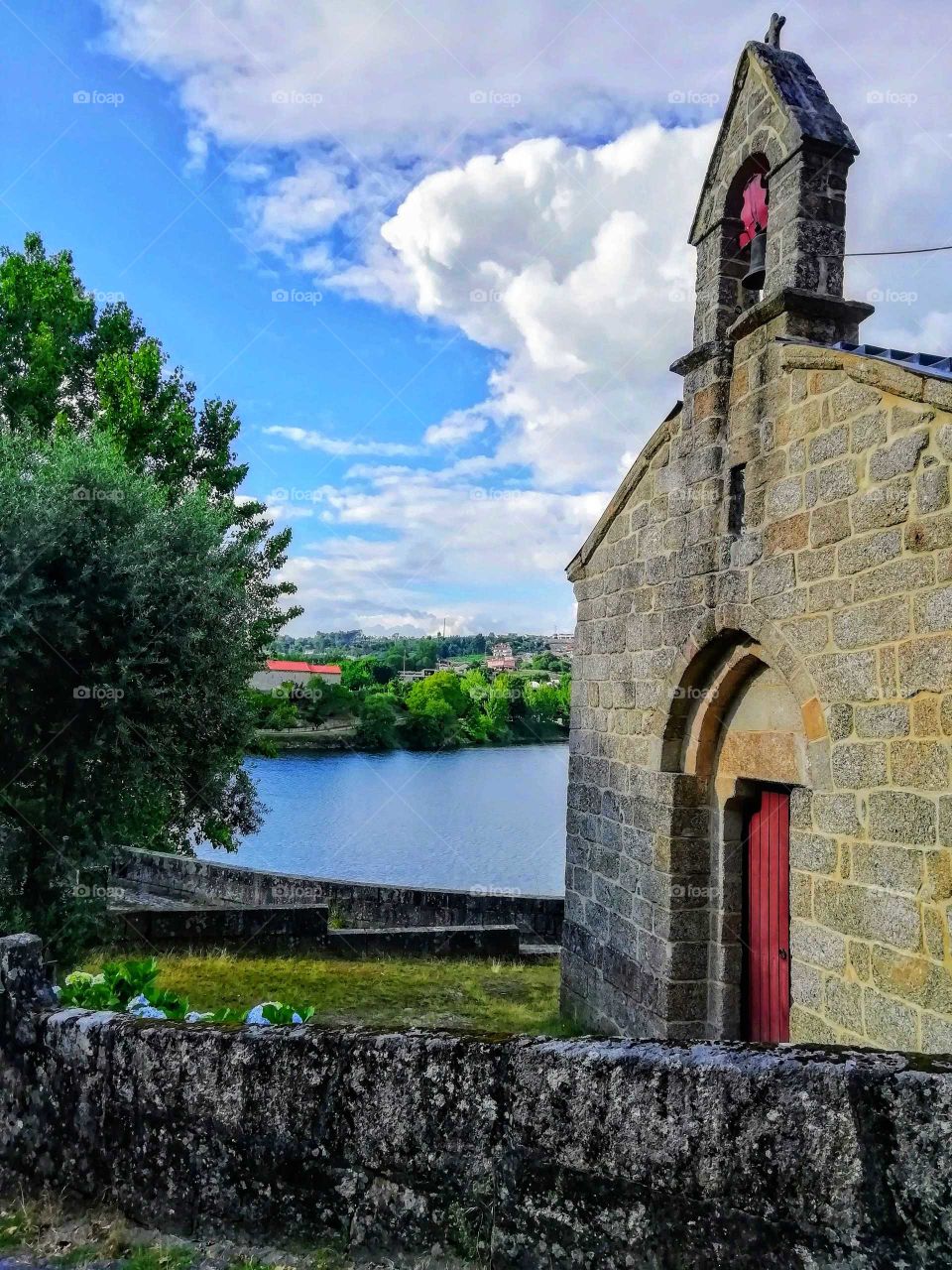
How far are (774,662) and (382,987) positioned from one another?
5070 millimetres

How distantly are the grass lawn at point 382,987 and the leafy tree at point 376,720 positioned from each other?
1379 inches

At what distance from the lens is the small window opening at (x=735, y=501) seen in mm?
5633

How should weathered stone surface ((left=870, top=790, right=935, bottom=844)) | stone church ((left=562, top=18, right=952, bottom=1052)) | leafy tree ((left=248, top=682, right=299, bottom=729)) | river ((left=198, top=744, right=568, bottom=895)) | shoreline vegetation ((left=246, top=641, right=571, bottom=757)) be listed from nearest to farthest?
weathered stone surface ((left=870, top=790, right=935, bottom=844)), stone church ((left=562, top=18, right=952, bottom=1052)), leafy tree ((left=248, top=682, right=299, bottom=729)), river ((left=198, top=744, right=568, bottom=895)), shoreline vegetation ((left=246, top=641, right=571, bottom=757))

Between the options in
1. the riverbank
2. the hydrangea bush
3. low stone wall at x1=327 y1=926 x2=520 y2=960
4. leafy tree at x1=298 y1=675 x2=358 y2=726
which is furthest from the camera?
the riverbank

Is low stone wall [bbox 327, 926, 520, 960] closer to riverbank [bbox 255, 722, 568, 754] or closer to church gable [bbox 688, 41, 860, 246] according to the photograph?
church gable [bbox 688, 41, 860, 246]

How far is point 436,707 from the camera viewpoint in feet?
152

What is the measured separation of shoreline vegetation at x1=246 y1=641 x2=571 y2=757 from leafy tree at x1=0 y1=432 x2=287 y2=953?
30.5 meters

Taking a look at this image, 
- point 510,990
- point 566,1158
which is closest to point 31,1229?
point 566,1158

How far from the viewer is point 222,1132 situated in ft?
8.30

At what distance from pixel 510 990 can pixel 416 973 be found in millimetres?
1002

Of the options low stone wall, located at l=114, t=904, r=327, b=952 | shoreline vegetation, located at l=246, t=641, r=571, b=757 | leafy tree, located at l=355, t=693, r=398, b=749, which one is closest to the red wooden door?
low stone wall, located at l=114, t=904, r=327, b=952

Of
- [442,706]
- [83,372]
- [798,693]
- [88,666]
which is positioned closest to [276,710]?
[83,372]

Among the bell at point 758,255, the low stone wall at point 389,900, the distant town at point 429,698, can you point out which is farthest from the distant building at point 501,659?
the bell at point 758,255

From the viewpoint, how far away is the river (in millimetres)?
24703
